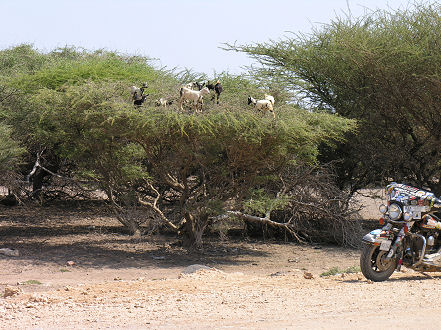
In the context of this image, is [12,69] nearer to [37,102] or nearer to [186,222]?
[37,102]

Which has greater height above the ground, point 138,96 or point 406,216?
point 138,96

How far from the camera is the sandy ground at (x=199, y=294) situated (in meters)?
6.53

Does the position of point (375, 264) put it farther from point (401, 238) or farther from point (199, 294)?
point (199, 294)

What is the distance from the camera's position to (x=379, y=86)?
16734 mm

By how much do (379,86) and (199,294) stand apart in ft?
34.1

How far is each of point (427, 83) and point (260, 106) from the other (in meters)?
5.38

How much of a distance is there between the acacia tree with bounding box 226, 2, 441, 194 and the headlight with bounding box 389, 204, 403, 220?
7096 millimetres

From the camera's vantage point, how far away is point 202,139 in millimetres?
13172

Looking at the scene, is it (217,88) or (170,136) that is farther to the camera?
(170,136)

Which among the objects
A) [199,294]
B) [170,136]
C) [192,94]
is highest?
[192,94]

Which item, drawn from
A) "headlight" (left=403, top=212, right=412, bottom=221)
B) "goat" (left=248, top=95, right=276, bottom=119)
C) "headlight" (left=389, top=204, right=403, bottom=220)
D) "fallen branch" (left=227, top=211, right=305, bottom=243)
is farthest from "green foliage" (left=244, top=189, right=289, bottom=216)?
"headlight" (left=403, top=212, right=412, bottom=221)

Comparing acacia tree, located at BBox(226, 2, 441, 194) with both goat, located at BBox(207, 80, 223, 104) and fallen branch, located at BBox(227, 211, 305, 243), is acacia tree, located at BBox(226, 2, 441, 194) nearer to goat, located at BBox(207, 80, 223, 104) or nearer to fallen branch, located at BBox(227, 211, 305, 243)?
fallen branch, located at BBox(227, 211, 305, 243)

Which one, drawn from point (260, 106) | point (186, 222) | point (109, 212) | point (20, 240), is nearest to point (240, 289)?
point (260, 106)

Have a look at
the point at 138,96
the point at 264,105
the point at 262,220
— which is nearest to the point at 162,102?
the point at 138,96
